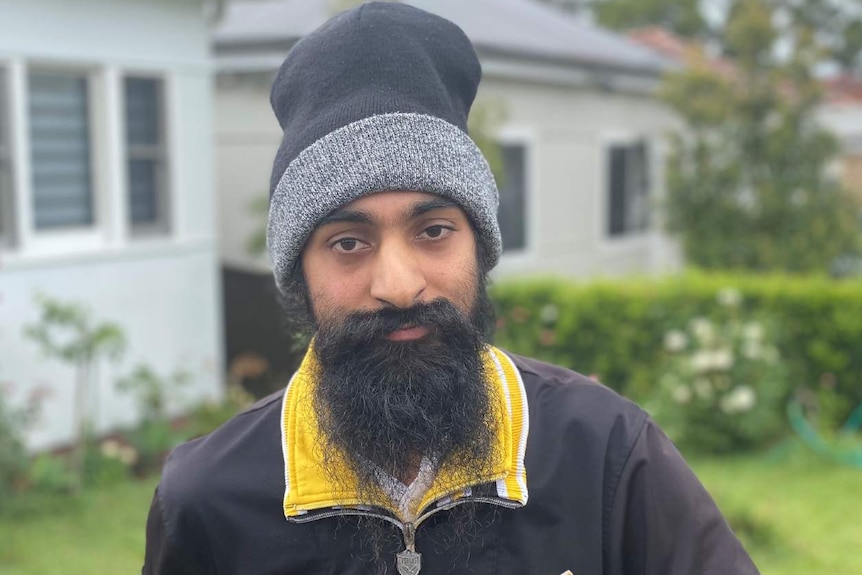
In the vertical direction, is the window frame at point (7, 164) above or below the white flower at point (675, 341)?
above

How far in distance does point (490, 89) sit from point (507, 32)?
1178mm

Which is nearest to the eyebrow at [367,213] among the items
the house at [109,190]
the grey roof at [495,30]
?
the house at [109,190]

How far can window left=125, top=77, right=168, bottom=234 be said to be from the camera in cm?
819

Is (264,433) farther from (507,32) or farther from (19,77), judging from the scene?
(507,32)

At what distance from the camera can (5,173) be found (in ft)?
23.2

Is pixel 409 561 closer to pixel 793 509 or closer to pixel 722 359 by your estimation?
pixel 793 509

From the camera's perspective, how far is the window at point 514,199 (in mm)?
11742

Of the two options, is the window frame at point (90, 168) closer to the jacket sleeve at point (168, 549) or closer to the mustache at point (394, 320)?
the jacket sleeve at point (168, 549)

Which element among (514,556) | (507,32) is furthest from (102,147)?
(514,556)

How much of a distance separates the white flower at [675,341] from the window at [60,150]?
460 cm

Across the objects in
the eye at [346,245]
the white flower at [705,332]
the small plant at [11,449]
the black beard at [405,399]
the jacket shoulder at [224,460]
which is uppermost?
the eye at [346,245]

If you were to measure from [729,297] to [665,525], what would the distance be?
20.5 ft

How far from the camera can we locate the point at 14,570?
5355 millimetres

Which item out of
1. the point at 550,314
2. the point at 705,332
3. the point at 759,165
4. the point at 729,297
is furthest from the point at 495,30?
the point at 705,332
